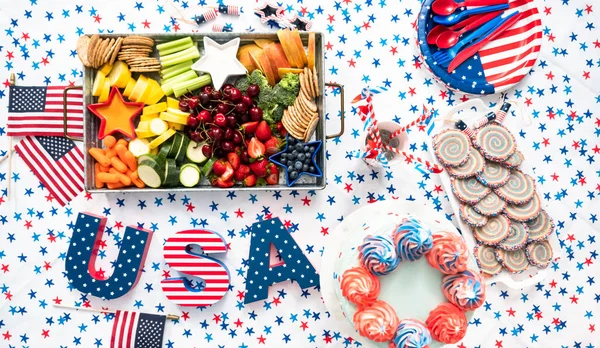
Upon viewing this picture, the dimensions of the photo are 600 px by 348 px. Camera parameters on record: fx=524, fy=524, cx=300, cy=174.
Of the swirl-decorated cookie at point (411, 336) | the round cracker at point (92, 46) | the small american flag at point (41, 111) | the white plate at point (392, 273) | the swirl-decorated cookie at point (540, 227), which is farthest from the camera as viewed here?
the swirl-decorated cookie at point (540, 227)

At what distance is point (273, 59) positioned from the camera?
2707 mm

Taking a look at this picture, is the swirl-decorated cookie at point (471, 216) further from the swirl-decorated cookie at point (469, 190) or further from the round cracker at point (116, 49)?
the round cracker at point (116, 49)

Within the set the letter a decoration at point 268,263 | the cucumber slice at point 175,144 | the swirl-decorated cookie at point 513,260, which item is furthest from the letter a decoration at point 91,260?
the swirl-decorated cookie at point 513,260

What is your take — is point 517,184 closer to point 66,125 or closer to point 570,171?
point 570,171

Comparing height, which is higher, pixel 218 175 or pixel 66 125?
pixel 66 125

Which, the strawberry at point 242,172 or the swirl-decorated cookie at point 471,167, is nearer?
the strawberry at point 242,172

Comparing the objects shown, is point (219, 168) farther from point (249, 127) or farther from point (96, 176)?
point (96, 176)

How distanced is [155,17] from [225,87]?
0.60 metres

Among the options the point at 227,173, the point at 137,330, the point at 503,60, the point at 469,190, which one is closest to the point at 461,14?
the point at 503,60

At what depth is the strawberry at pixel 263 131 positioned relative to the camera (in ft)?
8.92

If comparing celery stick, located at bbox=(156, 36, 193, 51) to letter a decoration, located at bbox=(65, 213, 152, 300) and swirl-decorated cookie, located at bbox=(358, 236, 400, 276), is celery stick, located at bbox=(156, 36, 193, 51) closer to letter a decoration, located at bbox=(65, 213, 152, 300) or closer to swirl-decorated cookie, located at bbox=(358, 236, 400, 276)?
letter a decoration, located at bbox=(65, 213, 152, 300)

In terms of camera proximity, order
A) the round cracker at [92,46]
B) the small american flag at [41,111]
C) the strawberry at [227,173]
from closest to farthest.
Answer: the round cracker at [92,46]
the strawberry at [227,173]
the small american flag at [41,111]

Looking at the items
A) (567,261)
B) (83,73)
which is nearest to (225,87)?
(83,73)

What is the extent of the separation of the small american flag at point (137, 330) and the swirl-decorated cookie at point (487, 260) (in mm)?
1777
